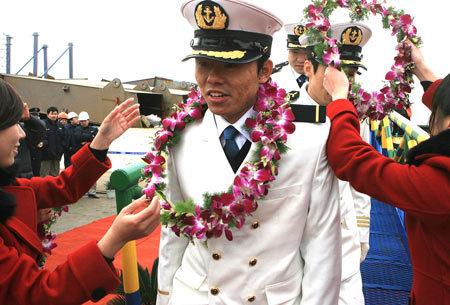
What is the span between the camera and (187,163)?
1.81m

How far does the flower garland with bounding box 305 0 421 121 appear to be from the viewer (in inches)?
75.1

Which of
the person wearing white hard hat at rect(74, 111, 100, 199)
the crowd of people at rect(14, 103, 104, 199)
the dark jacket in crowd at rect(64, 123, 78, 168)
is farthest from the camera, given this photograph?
the person wearing white hard hat at rect(74, 111, 100, 199)

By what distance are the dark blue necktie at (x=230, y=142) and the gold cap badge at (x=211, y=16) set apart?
451mm

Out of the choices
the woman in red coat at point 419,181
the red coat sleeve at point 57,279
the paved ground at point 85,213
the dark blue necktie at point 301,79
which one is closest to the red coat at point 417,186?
the woman in red coat at point 419,181

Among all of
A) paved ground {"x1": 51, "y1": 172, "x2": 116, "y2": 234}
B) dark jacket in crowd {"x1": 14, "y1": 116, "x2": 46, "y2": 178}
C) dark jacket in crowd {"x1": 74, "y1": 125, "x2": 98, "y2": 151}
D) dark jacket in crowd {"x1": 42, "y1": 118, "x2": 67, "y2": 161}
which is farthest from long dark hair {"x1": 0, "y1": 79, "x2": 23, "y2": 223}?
dark jacket in crowd {"x1": 74, "y1": 125, "x2": 98, "y2": 151}

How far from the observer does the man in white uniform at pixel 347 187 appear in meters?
2.31

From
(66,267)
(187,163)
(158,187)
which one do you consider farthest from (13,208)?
(187,163)

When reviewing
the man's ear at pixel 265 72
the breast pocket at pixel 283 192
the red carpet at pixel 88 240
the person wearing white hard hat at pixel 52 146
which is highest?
the man's ear at pixel 265 72

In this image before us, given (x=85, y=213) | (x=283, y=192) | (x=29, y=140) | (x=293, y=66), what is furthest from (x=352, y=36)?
(x=85, y=213)

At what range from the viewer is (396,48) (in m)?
2.32

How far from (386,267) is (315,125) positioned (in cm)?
280

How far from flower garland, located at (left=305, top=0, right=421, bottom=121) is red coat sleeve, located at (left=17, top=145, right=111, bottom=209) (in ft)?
4.23

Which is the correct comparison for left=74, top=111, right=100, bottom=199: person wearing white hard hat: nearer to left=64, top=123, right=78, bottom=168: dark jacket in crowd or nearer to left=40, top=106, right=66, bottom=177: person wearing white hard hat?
left=64, top=123, right=78, bottom=168: dark jacket in crowd

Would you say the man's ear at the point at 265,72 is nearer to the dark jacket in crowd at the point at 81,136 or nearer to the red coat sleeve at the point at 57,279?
the red coat sleeve at the point at 57,279
